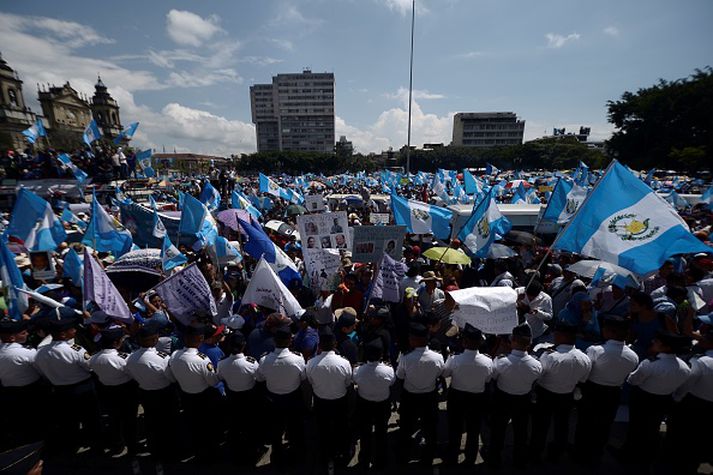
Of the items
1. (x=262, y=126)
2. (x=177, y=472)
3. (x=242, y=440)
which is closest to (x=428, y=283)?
(x=242, y=440)

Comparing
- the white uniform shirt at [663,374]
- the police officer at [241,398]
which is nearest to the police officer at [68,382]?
the police officer at [241,398]

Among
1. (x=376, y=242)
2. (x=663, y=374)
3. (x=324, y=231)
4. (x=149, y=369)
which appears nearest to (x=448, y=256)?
(x=376, y=242)

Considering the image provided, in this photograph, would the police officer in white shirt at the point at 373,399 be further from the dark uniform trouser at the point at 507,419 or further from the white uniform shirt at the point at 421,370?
the dark uniform trouser at the point at 507,419

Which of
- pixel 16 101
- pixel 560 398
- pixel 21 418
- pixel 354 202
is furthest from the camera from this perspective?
pixel 16 101

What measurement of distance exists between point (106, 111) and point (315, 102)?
218ft

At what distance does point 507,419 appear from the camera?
12.0 ft

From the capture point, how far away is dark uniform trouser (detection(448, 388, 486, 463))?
3.61 metres

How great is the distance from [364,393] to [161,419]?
2.30m

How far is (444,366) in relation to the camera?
3.64 meters

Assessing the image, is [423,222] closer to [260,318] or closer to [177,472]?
[260,318]

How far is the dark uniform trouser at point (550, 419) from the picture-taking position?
141 inches

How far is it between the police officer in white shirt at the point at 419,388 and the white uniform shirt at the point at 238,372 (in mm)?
1601

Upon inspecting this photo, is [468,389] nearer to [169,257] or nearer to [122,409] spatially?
[122,409]

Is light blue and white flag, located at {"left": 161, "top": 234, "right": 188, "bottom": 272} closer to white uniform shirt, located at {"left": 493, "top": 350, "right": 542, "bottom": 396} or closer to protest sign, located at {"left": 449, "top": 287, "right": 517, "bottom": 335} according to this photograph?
protest sign, located at {"left": 449, "top": 287, "right": 517, "bottom": 335}
